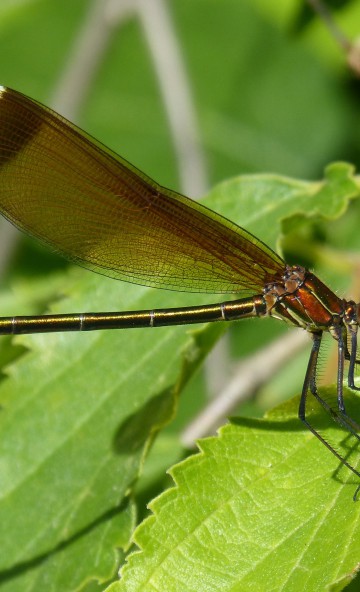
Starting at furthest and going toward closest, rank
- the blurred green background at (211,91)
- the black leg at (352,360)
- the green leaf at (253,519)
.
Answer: the blurred green background at (211,91) < the black leg at (352,360) < the green leaf at (253,519)

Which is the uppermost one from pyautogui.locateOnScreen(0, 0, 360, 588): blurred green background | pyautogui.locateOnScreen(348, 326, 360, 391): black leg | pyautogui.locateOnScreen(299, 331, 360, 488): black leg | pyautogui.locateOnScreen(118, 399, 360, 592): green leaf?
pyautogui.locateOnScreen(0, 0, 360, 588): blurred green background

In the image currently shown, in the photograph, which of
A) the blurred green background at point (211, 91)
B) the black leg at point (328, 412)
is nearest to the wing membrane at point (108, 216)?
the black leg at point (328, 412)

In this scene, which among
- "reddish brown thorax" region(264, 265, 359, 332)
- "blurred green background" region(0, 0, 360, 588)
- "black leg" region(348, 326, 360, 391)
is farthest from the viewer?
"blurred green background" region(0, 0, 360, 588)

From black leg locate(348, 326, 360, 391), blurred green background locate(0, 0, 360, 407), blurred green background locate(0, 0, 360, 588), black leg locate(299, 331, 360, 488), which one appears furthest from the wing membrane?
blurred green background locate(0, 0, 360, 407)

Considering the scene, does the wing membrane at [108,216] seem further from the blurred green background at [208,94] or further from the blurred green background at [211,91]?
the blurred green background at [211,91]

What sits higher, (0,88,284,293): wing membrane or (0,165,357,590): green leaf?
(0,88,284,293): wing membrane

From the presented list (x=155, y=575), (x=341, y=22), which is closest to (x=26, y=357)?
(x=155, y=575)

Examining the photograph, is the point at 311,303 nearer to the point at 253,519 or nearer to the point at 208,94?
→ the point at 253,519

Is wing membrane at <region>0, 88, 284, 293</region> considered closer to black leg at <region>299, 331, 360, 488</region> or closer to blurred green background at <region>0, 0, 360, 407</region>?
black leg at <region>299, 331, 360, 488</region>

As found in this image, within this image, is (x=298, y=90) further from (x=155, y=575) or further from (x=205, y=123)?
(x=155, y=575)
